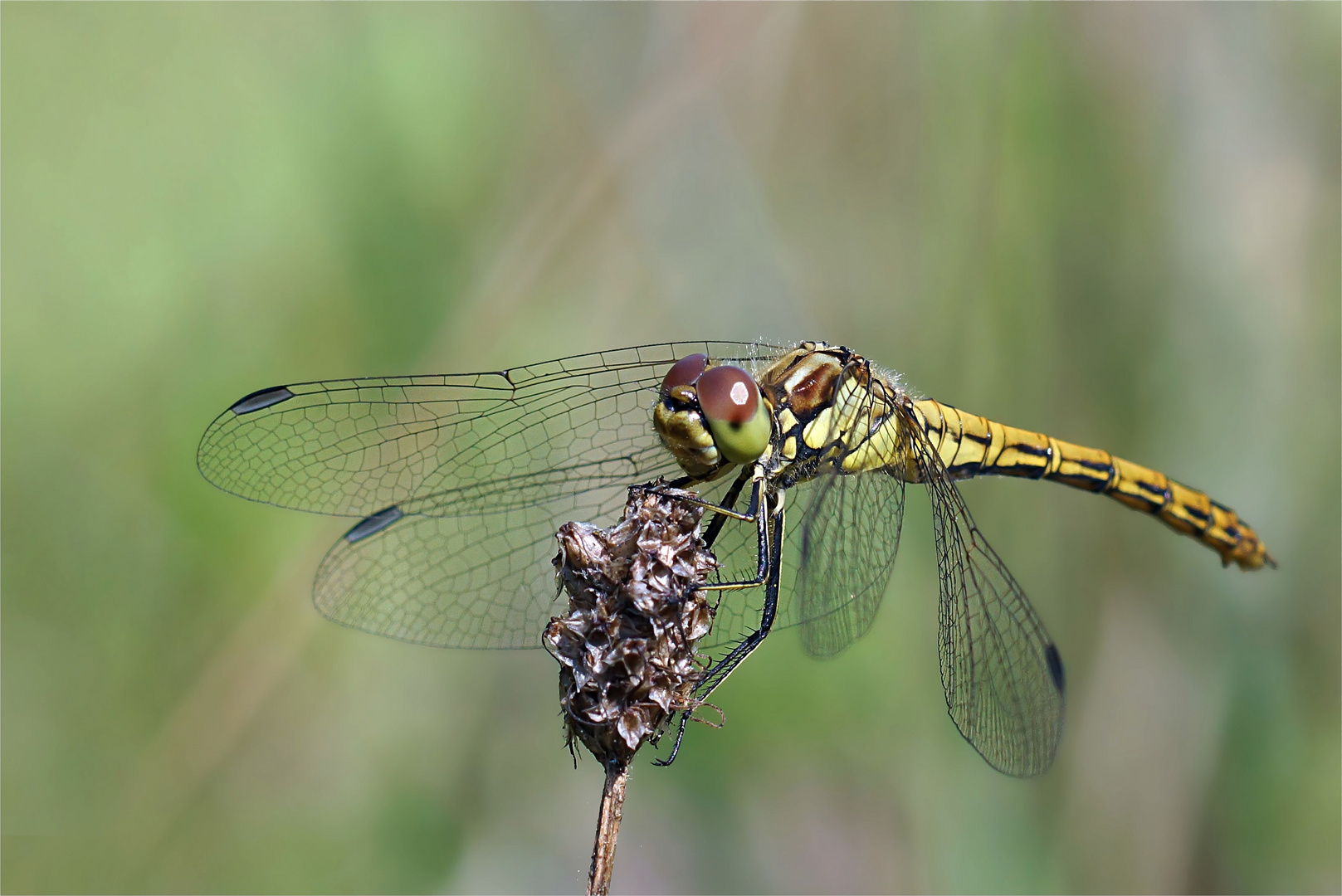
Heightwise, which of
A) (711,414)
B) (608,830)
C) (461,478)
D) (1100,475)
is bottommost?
(608,830)

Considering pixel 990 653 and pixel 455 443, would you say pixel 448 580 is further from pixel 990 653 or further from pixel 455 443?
pixel 990 653

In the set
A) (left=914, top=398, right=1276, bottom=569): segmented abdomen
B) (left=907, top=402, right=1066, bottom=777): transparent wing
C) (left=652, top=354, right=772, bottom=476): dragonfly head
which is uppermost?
(left=914, top=398, right=1276, bottom=569): segmented abdomen

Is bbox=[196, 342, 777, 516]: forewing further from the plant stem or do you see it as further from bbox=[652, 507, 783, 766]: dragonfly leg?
the plant stem

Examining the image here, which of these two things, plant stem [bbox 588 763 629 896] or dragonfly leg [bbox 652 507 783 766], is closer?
plant stem [bbox 588 763 629 896]

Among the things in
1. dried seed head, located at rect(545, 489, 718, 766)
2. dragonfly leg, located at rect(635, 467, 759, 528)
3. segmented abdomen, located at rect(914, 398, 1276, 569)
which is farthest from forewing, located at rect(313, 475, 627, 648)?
segmented abdomen, located at rect(914, 398, 1276, 569)

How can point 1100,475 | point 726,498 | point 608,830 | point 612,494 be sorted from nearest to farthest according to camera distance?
1. point 608,830
2. point 726,498
3. point 612,494
4. point 1100,475

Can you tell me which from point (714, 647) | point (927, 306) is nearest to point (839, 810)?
point (714, 647)

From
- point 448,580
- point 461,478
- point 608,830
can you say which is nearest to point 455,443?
point 461,478
